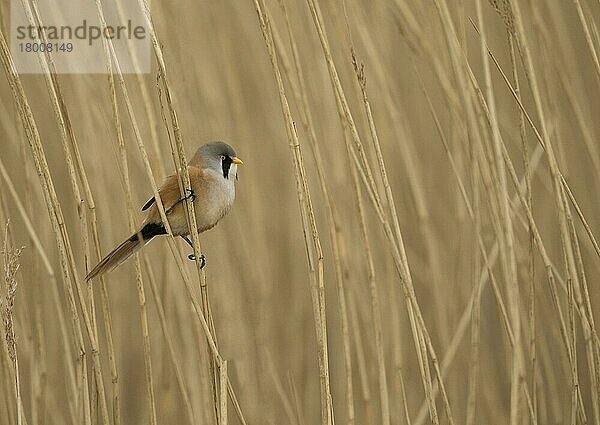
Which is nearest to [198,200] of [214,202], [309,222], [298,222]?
[214,202]

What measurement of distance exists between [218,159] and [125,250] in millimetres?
172

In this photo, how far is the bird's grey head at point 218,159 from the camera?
103cm

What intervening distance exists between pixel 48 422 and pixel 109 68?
→ 3.39 feet

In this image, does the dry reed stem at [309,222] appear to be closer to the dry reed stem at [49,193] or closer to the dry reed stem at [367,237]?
the dry reed stem at [367,237]

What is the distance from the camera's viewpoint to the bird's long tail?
0.93m

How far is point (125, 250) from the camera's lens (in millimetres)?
960

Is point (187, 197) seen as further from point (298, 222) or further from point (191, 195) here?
point (298, 222)

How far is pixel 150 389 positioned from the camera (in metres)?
1.04

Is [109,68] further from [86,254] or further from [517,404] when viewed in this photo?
[517,404]

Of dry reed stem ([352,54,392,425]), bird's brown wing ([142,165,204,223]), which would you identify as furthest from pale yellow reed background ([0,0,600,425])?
bird's brown wing ([142,165,204,223])

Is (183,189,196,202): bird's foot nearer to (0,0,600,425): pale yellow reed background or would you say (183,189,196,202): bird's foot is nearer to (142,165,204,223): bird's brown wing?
(142,165,204,223): bird's brown wing

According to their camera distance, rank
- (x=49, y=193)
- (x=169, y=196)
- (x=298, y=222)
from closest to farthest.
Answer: (x=49, y=193), (x=169, y=196), (x=298, y=222)

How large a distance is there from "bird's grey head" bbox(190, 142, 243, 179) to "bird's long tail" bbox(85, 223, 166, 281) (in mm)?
106

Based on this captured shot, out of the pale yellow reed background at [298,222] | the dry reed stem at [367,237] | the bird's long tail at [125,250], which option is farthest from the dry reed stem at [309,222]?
the pale yellow reed background at [298,222]
